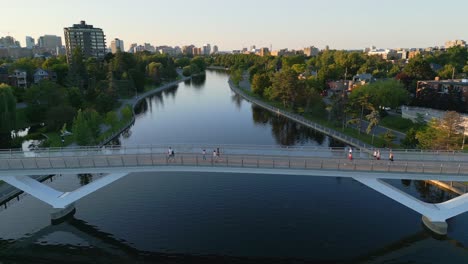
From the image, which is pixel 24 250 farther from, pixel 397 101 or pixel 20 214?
pixel 397 101

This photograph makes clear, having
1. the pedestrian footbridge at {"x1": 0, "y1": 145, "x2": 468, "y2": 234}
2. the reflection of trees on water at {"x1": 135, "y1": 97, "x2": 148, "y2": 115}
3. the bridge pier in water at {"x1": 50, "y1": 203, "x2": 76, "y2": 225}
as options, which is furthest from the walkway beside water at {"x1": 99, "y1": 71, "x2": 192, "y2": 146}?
the pedestrian footbridge at {"x1": 0, "y1": 145, "x2": 468, "y2": 234}

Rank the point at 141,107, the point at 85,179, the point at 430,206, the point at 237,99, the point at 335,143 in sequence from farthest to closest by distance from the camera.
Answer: the point at 237,99
the point at 141,107
the point at 335,143
the point at 85,179
the point at 430,206

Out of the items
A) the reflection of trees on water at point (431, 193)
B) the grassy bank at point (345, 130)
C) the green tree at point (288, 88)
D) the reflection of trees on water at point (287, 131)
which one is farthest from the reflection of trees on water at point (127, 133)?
the reflection of trees on water at point (431, 193)

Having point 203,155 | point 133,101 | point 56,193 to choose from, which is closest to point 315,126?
point 203,155

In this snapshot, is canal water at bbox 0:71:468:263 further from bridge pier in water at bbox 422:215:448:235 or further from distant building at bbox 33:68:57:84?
distant building at bbox 33:68:57:84

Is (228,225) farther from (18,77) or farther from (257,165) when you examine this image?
(18,77)
